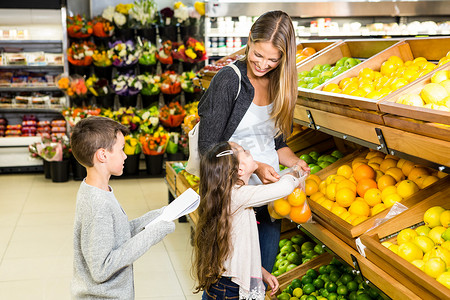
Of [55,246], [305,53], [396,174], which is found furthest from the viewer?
[55,246]

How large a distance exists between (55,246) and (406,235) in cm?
341

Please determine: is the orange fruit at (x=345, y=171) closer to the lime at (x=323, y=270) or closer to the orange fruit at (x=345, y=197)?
the orange fruit at (x=345, y=197)

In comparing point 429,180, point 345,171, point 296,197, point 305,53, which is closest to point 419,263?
point 429,180

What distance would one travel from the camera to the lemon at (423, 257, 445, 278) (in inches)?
68.5

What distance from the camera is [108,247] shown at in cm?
185

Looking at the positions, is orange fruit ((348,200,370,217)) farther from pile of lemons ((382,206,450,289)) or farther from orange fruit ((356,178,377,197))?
pile of lemons ((382,206,450,289))

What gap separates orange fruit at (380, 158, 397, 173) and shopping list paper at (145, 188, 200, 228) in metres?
1.17

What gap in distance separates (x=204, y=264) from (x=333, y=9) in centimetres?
677

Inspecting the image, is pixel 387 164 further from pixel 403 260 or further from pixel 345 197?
pixel 403 260

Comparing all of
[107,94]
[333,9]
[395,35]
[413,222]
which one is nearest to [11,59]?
[107,94]

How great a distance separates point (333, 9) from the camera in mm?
8195

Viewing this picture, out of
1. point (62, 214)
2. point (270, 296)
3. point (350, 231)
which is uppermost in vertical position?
point (350, 231)

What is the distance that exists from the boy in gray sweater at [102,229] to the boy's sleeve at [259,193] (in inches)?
13.4

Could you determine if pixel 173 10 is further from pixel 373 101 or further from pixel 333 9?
pixel 373 101
